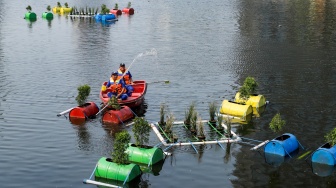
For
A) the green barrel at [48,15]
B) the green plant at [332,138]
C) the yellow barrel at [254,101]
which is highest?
the green barrel at [48,15]

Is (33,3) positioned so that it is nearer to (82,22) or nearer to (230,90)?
(82,22)

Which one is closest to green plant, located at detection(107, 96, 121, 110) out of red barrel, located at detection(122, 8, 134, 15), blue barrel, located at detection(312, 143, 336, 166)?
blue barrel, located at detection(312, 143, 336, 166)

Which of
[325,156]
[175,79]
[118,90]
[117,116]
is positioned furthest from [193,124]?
[175,79]

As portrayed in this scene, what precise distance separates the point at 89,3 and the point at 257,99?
83660 millimetres

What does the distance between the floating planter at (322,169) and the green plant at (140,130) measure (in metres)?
9.04

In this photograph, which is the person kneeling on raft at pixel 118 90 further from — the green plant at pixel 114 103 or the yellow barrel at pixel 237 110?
the yellow barrel at pixel 237 110

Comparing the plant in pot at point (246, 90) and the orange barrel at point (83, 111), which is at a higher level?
the plant in pot at point (246, 90)

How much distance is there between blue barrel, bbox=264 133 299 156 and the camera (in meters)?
31.1

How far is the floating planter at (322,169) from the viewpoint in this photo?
29219 millimetres

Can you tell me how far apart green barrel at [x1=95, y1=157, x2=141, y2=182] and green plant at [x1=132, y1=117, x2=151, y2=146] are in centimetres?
223

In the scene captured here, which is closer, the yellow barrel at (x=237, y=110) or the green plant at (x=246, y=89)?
the yellow barrel at (x=237, y=110)

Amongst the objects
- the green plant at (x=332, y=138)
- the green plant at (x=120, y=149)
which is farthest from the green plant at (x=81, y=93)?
the green plant at (x=332, y=138)

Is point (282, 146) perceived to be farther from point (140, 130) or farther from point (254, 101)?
point (254, 101)

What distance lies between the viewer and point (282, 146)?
31062 mm
